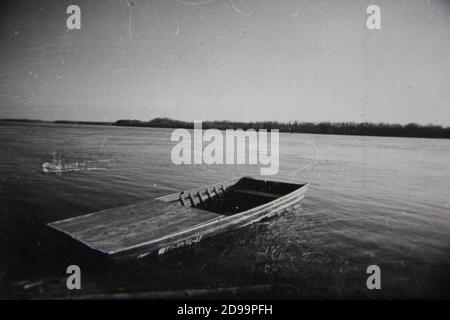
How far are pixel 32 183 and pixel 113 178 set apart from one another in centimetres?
515

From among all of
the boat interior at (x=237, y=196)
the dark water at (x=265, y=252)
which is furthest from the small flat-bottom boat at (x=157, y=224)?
the dark water at (x=265, y=252)

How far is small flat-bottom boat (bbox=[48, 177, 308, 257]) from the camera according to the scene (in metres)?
7.51

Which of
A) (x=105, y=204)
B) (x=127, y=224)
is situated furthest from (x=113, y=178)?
(x=127, y=224)

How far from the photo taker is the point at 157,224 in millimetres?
8844

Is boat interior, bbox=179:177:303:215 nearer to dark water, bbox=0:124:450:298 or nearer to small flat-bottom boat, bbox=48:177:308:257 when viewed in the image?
small flat-bottom boat, bbox=48:177:308:257

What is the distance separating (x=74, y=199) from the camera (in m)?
15.4

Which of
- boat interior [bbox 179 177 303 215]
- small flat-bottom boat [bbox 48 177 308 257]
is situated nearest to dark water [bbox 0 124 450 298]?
small flat-bottom boat [bbox 48 177 308 257]

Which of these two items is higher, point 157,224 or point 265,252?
point 157,224

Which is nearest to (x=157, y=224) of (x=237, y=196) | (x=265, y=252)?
(x=265, y=252)

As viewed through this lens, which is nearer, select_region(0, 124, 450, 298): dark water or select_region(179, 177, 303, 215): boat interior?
select_region(0, 124, 450, 298): dark water

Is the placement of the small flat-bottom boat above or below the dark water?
above

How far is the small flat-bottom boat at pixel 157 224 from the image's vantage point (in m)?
7.51

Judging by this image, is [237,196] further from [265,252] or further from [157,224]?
[157,224]

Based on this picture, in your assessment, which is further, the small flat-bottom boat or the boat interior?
the boat interior
